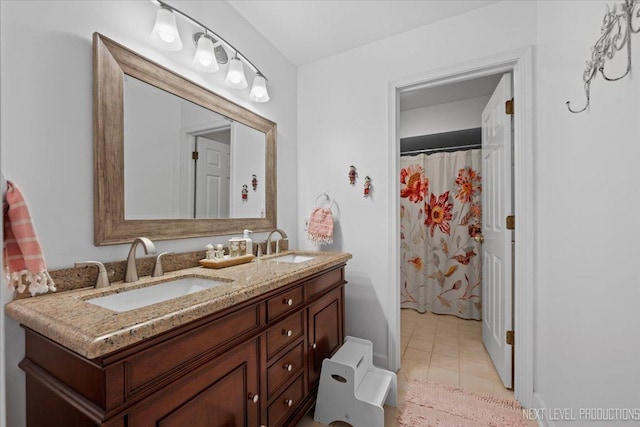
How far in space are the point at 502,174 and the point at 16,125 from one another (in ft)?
7.84

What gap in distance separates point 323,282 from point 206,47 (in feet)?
4.63

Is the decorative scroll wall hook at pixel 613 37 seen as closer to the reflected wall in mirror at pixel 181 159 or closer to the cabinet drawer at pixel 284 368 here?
the cabinet drawer at pixel 284 368

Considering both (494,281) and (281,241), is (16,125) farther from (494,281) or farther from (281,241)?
(494,281)

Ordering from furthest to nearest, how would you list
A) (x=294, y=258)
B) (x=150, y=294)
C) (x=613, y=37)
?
1. (x=294, y=258)
2. (x=150, y=294)
3. (x=613, y=37)

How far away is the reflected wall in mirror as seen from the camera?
1.24m

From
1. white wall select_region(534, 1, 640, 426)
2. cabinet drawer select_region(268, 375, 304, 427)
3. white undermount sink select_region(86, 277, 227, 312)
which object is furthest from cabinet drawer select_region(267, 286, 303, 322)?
white wall select_region(534, 1, 640, 426)

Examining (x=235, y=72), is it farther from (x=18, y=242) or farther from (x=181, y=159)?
(x=18, y=242)

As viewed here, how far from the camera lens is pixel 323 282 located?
161 cm

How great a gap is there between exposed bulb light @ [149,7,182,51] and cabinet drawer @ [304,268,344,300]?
133cm

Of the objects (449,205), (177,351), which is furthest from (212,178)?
(449,205)

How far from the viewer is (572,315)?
116 centimetres

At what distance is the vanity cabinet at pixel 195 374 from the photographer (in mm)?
696

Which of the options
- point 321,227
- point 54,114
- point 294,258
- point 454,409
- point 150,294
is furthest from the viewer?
point 321,227

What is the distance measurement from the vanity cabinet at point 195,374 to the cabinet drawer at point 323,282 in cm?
4
